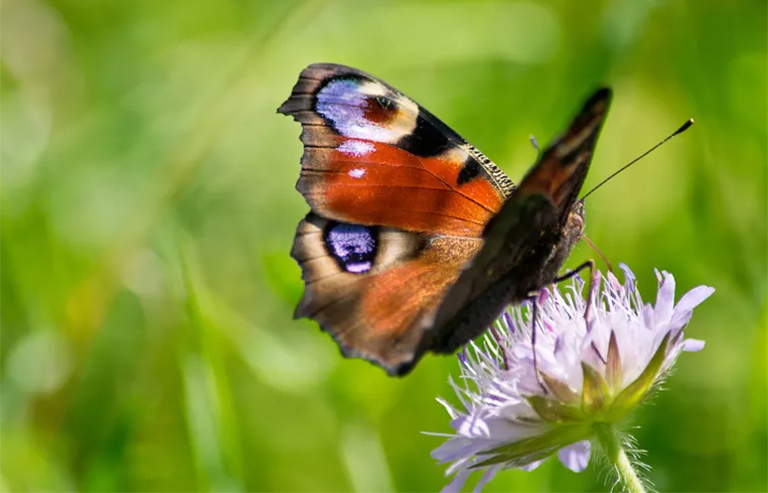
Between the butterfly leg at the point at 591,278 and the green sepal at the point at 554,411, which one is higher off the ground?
the butterfly leg at the point at 591,278

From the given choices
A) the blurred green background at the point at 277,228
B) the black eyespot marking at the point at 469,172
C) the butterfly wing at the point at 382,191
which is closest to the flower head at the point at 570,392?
the butterfly wing at the point at 382,191

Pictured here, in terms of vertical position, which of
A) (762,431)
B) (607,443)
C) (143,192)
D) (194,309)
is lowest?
(143,192)

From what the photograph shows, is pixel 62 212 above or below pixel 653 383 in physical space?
below

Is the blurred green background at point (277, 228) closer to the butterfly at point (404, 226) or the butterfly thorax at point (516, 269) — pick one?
the butterfly at point (404, 226)

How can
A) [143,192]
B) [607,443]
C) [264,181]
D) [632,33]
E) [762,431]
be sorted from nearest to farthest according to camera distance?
1. [607,443]
2. [762,431]
3. [632,33]
4. [143,192]
5. [264,181]

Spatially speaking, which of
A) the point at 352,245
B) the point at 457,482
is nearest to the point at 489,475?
the point at 457,482

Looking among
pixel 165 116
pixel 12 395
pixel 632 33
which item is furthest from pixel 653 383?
pixel 165 116

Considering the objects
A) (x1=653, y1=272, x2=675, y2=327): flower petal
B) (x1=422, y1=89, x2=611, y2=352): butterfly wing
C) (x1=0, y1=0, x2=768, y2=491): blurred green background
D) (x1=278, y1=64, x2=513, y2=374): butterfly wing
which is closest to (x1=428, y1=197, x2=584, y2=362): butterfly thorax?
(x1=422, y1=89, x2=611, y2=352): butterfly wing

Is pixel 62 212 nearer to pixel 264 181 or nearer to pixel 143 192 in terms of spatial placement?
pixel 143 192
